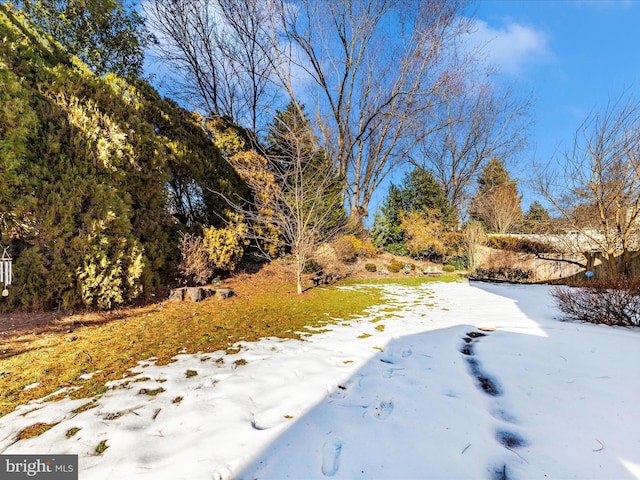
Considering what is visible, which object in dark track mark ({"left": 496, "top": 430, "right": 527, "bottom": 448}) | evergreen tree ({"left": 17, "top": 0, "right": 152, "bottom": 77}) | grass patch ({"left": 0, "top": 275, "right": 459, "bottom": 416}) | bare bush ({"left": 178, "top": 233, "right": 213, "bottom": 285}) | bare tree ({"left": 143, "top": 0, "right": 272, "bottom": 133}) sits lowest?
dark track mark ({"left": 496, "top": 430, "right": 527, "bottom": 448})

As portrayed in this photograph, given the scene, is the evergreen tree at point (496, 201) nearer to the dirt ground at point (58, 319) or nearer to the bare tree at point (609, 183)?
the bare tree at point (609, 183)

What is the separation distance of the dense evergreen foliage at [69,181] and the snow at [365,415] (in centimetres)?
273

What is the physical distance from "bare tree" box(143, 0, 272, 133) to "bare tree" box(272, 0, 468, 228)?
140cm

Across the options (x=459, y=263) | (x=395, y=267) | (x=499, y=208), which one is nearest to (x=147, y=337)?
(x=395, y=267)

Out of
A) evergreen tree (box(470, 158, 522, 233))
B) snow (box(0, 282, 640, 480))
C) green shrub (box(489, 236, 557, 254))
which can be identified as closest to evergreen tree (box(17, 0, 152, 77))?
snow (box(0, 282, 640, 480))

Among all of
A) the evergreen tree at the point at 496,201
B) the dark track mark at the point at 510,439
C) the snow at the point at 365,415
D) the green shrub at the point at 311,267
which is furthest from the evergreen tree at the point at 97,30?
the evergreen tree at the point at 496,201

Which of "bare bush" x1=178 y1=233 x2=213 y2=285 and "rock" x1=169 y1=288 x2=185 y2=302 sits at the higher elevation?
"bare bush" x1=178 y1=233 x2=213 y2=285

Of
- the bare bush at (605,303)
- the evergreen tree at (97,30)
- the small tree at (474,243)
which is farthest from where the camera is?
the small tree at (474,243)

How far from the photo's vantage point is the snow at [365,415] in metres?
1.37

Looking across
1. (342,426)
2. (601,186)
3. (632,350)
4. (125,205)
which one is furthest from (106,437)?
(601,186)

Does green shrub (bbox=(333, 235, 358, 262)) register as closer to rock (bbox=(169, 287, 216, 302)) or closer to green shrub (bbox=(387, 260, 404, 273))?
green shrub (bbox=(387, 260, 404, 273))

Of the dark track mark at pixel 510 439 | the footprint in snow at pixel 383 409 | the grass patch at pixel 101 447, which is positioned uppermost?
the grass patch at pixel 101 447

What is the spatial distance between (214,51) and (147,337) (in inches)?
542

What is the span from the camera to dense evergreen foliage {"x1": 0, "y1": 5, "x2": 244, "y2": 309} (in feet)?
12.4
